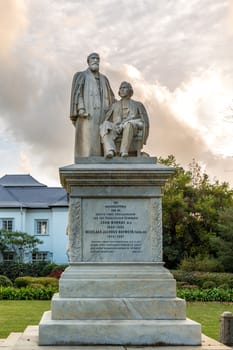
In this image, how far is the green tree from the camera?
51.9 meters

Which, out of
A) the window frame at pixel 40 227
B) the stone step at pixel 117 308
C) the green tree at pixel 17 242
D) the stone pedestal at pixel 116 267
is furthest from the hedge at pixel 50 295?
the window frame at pixel 40 227

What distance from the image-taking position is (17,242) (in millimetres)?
51844

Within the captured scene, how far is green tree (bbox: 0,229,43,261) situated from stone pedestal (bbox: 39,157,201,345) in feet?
141

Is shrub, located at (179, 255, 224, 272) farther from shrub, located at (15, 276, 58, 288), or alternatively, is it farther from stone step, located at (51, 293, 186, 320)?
stone step, located at (51, 293, 186, 320)

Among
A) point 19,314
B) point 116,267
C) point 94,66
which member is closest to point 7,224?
point 19,314

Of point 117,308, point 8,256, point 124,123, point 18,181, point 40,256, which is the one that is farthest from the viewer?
point 18,181

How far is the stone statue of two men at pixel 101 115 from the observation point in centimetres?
995

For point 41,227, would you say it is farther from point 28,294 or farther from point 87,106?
point 87,106

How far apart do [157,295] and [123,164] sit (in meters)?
2.15

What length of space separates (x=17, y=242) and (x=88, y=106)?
140 feet

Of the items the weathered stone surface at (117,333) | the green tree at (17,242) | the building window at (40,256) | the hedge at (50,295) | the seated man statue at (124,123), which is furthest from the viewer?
the building window at (40,256)

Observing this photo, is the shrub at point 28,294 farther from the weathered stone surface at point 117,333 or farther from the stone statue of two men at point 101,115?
the weathered stone surface at point 117,333

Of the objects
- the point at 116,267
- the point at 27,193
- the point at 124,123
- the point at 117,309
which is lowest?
the point at 117,309

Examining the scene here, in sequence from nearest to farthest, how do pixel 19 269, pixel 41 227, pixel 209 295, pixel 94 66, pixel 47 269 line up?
pixel 94 66 < pixel 209 295 < pixel 47 269 < pixel 19 269 < pixel 41 227
